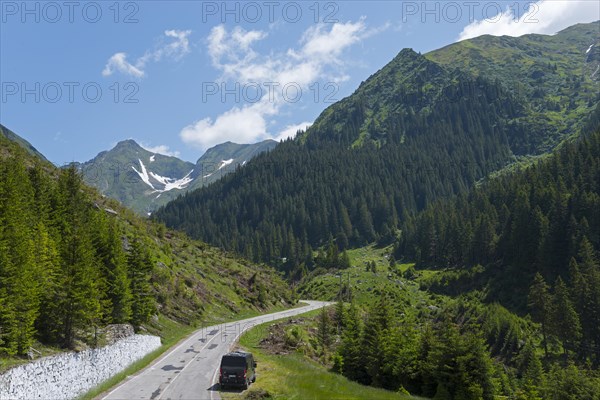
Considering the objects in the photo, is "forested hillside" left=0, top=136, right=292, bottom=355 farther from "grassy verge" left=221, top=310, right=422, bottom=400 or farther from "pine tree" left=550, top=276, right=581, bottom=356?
"pine tree" left=550, top=276, right=581, bottom=356

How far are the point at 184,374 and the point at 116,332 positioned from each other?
306 inches

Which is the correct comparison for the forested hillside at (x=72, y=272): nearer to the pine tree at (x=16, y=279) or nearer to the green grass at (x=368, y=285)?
the pine tree at (x=16, y=279)

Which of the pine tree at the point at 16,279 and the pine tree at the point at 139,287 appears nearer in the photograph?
the pine tree at the point at 16,279

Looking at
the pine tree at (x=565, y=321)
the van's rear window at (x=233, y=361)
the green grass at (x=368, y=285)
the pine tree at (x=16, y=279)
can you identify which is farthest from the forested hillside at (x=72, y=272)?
the pine tree at (x=565, y=321)

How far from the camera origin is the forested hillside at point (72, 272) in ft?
90.2

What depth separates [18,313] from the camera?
26.4 m

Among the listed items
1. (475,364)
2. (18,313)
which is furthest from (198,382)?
(475,364)

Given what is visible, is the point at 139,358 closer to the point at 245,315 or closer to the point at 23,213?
the point at 23,213

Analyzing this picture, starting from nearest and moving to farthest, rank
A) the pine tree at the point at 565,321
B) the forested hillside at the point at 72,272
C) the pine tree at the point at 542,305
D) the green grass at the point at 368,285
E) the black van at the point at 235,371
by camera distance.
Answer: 1. the forested hillside at the point at 72,272
2. the black van at the point at 235,371
3. the pine tree at the point at 565,321
4. the pine tree at the point at 542,305
5. the green grass at the point at 368,285

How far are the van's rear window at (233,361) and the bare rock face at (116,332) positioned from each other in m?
9.90

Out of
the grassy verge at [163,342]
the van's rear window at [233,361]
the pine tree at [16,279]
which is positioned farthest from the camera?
the van's rear window at [233,361]

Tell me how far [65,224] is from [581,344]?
87.9m

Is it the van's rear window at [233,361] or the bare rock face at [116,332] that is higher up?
the bare rock face at [116,332]

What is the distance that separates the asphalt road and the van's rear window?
1.72 metres
